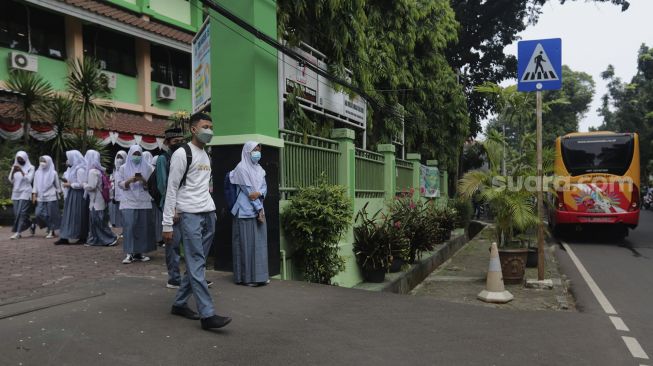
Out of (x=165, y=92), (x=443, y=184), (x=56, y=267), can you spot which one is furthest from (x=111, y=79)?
(x=443, y=184)

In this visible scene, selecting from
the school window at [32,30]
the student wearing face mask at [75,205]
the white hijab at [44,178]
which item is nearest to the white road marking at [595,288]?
the student wearing face mask at [75,205]

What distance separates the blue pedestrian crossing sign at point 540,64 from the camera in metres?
7.18

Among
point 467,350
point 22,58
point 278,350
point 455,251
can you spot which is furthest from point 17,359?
point 22,58

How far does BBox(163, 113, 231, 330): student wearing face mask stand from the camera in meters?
4.00

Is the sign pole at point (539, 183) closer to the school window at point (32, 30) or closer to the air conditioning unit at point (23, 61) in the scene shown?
the air conditioning unit at point (23, 61)

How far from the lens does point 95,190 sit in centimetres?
914

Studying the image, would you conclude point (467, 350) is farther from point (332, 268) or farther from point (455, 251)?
point (455, 251)

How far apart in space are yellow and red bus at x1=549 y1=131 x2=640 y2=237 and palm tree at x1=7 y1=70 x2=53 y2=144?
1414 cm

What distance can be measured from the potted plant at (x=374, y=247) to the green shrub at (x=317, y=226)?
1089 mm

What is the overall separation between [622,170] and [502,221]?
25.1 feet

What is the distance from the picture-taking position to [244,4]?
616 cm

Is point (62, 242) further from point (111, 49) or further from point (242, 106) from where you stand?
point (111, 49)

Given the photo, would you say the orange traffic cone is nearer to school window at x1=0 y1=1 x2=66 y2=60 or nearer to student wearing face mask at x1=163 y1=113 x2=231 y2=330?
student wearing face mask at x1=163 y1=113 x2=231 y2=330

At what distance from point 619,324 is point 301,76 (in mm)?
5426
